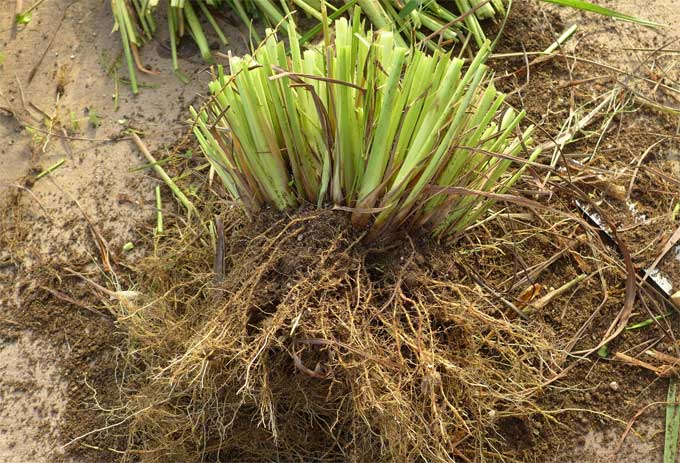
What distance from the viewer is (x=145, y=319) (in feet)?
4.99

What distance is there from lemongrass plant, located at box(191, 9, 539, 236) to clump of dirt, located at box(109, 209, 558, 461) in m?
0.07

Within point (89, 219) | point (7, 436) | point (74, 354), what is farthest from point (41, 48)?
point (7, 436)

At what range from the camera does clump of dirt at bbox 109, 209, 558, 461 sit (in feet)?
4.18

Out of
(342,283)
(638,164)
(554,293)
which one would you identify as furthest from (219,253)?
(638,164)

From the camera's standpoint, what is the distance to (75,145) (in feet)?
6.20

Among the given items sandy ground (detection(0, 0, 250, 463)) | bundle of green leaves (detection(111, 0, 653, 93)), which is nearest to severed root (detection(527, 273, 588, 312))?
bundle of green leaves (detection(111, 0, 653, 93))

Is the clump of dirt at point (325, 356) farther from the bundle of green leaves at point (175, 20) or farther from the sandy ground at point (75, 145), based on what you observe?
the bundle of green leaves at point (175, 20)

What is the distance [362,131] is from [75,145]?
97 centimetres

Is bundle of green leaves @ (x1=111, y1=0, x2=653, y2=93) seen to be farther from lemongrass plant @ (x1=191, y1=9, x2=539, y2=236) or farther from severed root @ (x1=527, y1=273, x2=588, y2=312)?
severed root @ (x1=527, y1=273, x2=588, y2=312)

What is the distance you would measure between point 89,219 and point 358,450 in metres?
0.92

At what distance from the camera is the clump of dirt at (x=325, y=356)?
127cm

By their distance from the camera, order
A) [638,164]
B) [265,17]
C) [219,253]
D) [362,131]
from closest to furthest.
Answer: [362,131] < [219,253] < [638,164] < [265,17]

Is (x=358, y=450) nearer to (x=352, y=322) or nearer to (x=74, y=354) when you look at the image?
(x=352, y=322)

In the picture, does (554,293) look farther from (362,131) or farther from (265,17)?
(265,17)
